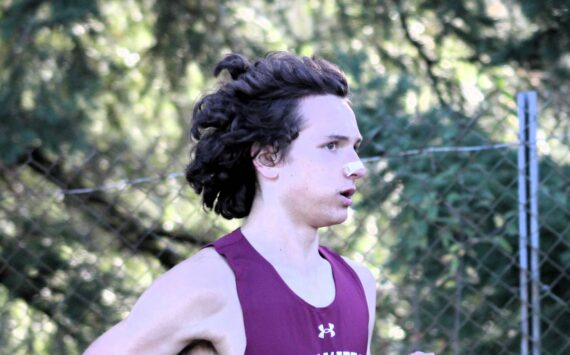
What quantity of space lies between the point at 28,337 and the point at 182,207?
0.99 meters

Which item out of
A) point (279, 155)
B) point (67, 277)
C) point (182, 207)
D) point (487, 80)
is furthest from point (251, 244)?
point (487, 80)

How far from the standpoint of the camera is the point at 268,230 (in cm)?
220

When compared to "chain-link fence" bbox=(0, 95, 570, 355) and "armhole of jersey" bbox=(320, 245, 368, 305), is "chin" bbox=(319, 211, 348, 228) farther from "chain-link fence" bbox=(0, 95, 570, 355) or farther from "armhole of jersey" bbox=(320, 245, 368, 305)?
"chain-link fence" bbox=(0, 95, 570, 355)

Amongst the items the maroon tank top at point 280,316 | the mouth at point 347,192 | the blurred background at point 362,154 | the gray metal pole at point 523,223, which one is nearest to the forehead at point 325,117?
the mouth at point 347,192

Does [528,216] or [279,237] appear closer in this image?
[279,237]

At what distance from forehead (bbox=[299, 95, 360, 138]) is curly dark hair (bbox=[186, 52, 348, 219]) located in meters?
0.02

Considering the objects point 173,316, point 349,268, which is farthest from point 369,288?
point 173,316

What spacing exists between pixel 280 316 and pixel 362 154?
6.36 ft

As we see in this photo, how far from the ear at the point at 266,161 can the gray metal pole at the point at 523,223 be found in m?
1.48

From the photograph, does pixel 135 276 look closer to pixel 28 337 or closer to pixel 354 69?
pixel 28 337

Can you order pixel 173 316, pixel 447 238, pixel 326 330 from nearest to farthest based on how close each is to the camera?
1. pixel 173 316
2. pixel 326 330
3. pixel 447 238

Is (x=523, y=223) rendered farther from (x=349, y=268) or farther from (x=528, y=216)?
(x=349, y=268)

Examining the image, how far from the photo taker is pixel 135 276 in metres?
4.67

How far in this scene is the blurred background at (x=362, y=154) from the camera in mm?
3643
